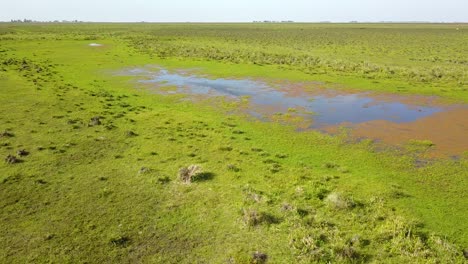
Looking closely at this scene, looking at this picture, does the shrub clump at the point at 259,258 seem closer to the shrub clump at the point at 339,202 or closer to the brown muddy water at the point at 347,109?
the shrub clump at the point at 339,202

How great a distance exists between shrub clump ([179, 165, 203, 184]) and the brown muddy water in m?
9.81

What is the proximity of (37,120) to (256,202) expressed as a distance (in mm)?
16940

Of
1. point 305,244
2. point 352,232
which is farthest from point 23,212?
point 352,232

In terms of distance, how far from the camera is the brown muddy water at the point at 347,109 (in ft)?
70.7

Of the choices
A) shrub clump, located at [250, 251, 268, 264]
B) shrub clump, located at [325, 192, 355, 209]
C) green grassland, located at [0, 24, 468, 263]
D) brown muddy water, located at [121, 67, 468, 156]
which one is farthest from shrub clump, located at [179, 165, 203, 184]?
brown muddy water, located at [121, 67, 468, 156]

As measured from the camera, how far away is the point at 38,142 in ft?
63.1

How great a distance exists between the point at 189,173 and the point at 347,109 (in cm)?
1614

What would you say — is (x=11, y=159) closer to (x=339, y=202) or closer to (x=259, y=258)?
(x=259, y=258)

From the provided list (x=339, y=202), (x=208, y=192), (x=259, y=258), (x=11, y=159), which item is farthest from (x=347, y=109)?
(x=11, y=159)

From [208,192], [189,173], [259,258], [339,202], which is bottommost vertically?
[259,258]

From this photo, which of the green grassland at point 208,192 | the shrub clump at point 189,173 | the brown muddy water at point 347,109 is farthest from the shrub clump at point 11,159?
the brown muddy water at point 347,109

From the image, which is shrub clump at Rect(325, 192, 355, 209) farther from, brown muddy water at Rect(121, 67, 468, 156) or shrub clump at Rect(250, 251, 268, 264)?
brown muddy water at Rect(121, 67, 468, 156)

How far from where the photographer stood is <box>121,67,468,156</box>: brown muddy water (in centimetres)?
2155

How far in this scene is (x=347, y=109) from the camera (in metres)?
27.2
